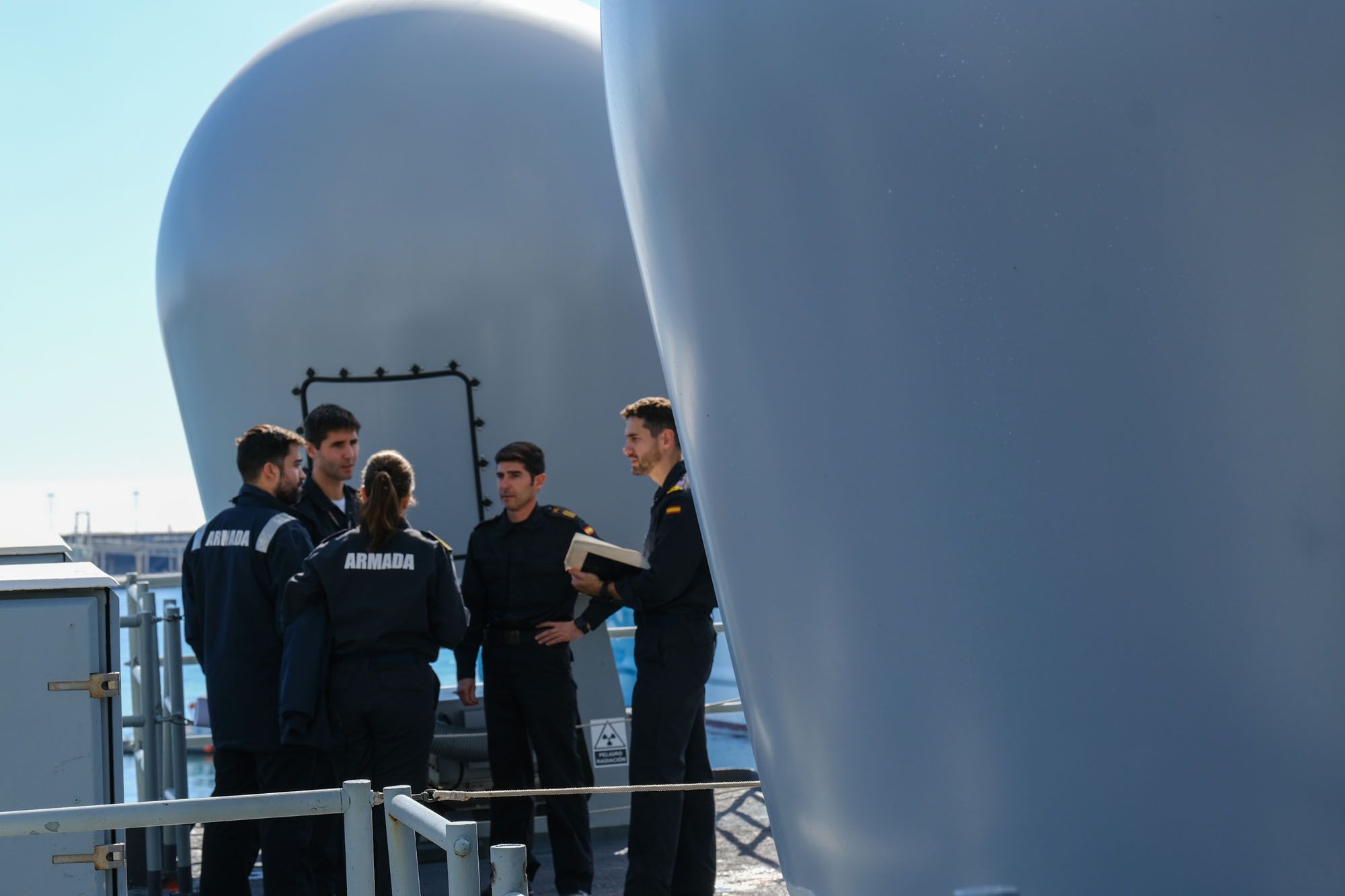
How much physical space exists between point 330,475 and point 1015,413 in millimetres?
3475

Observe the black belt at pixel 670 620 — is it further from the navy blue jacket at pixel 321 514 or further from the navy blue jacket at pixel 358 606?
the navy blue jacket at pixel 321 514

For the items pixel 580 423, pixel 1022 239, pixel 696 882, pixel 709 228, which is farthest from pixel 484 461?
pixel 1022 239

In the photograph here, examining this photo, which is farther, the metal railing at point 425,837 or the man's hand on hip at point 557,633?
the man's hand on hip at point 557,633

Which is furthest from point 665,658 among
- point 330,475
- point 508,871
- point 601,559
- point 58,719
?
point 508,871

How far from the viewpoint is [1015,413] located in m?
1.70

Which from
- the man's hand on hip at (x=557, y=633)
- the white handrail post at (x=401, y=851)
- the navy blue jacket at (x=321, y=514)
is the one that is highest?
the navy blue jacket at (x=321, y=514)

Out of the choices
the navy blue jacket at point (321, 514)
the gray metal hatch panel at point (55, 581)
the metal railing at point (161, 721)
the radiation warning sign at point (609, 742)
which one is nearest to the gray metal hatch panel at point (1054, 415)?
the gray metal hatch panel at point (55, 581)

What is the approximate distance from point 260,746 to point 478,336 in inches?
71.4

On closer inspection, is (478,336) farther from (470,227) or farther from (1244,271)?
(1244,271)

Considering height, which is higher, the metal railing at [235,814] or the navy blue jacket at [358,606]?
the navy blue jacket at [358,606]

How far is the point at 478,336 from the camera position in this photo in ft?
17.5

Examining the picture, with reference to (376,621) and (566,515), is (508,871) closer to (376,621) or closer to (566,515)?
(376,621)

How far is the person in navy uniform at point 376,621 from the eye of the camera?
4.14 metres

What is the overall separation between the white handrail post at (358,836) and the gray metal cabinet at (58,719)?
1.12 m
